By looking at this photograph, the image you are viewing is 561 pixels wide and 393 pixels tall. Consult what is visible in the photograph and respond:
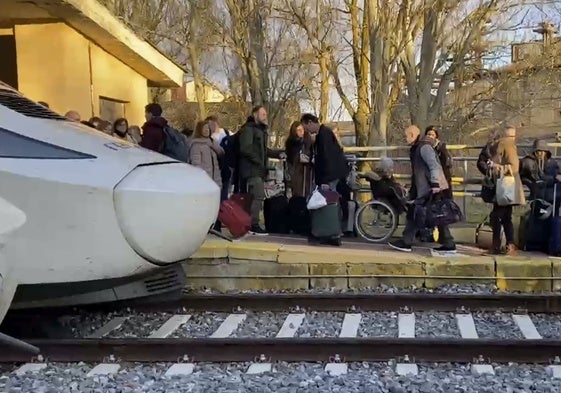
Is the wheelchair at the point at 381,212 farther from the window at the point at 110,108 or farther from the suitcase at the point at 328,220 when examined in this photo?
the window at the point at 110,108

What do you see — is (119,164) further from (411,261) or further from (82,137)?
(411,261)

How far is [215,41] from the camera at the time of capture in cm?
2822

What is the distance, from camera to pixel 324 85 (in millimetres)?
27625

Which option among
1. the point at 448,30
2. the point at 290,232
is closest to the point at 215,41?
the point at 448,30

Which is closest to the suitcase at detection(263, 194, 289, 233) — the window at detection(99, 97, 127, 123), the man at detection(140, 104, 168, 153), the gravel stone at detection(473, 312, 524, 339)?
the man at detection(140, 104, 168, 153)

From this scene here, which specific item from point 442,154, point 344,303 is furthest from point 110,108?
point 344,303

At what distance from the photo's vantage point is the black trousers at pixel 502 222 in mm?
9028

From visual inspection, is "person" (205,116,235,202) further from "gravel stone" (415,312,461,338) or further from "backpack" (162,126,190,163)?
"gravel stone" (415,312,461,338)

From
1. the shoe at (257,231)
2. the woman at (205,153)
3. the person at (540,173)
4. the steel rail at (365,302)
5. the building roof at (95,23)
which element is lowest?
the steel rail at (365,302)

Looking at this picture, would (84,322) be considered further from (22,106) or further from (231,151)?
(231,151)

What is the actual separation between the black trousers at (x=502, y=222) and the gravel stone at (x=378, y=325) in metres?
2.27

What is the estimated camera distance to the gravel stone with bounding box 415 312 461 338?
6722mm

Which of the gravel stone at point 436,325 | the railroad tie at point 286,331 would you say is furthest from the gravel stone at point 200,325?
the gravel stone at point 436,325

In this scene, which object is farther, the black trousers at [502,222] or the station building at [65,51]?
the station building at [65,51]
